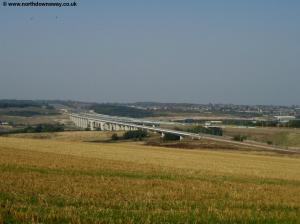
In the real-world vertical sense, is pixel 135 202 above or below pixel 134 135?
above

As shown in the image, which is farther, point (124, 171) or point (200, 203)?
point (124, 171)

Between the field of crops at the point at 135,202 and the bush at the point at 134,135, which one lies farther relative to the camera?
the bush at the point at 134,135

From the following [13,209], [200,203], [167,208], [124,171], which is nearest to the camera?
[13,209]

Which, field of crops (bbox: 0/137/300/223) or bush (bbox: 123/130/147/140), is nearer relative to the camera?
field of crops (bbox: 0/137/300/223)

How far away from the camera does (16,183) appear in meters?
22.7

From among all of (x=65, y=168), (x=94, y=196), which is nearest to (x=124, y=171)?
(x=65, y=168)

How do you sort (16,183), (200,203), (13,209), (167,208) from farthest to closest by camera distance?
(16,183) < (200,203) < (167,208) < (13,209)

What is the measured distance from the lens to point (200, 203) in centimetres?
1903

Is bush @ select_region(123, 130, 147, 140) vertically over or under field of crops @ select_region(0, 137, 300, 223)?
under

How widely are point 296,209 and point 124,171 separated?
17238 millimetres

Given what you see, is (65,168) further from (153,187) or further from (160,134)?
(160,134)

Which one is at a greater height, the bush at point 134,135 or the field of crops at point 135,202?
the field of crops at point 135,202

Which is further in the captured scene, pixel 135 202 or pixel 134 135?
pixel 134 135

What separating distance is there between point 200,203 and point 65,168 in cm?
1762
